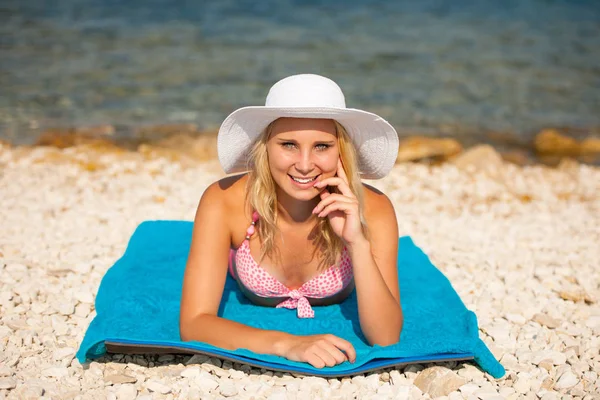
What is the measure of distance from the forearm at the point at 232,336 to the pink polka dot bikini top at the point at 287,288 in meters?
0.51

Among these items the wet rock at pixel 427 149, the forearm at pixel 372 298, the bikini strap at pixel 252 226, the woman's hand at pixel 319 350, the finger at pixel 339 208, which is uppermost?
the finger at pixel 339 208

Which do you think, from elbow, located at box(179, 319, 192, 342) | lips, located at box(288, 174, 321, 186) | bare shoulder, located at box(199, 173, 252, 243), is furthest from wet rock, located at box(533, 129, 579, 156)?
elbow, located at box(179, 319, 192, 342)

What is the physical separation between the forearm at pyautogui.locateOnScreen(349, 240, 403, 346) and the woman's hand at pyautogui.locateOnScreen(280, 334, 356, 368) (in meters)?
0.22

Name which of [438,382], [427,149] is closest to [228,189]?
[438,382]

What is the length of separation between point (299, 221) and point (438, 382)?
4.13ft

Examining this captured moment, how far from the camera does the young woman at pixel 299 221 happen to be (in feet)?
12.5

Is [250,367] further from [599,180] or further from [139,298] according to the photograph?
[599,180]

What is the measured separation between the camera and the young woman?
3.80 m

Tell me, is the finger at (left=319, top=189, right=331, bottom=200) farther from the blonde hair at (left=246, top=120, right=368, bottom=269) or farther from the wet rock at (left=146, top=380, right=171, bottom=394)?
the wet rock at (left=146, top=380, right=171, bottom=394)

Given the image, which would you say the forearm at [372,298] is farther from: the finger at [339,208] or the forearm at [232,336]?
the forearm at [232,336]

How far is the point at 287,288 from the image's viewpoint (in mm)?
4531

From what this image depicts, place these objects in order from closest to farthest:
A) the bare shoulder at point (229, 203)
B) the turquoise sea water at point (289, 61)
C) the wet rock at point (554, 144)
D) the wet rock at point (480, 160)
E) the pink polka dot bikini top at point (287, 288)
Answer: the bare shoulder at point (229, 203)
the pink polka dot bikini top at point (287, 288)
the wet rock at point (480, 160)
the wet rock at point (554, 144)
the turquoise sea water at point (289, 61)

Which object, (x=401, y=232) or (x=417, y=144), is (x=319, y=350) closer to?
(x=401, y=232)

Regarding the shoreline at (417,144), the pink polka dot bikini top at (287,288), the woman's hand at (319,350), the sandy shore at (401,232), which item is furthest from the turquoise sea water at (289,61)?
the woman's hand at (319,350)
